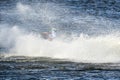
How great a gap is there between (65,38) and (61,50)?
5.45 metres

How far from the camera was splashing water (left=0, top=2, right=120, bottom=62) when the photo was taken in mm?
32031

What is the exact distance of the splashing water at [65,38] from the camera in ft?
105

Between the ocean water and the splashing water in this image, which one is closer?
the ocean water

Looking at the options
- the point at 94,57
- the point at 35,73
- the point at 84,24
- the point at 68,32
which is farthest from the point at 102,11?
the point at 35,73

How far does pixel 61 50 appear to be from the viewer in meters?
32.8

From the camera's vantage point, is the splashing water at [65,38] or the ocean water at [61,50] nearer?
the ocean water at [61,50]

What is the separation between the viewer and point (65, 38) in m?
38.2

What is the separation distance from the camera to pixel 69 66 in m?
29.1

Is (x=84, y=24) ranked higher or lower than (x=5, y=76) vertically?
higher

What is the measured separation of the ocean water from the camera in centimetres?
2770

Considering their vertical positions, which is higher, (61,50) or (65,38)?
(65,38)

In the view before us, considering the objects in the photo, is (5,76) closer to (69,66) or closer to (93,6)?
(69,66)

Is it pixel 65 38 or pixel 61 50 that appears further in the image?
pixel 65 38

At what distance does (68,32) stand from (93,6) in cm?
2222
